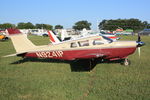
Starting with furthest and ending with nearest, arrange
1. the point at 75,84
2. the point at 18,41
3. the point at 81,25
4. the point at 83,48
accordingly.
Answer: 1. the point at 81,25
2. the point at 18,41
3. the point at 83,48
4. the point at 75,84

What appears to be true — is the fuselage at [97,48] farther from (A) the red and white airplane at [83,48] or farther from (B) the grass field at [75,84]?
(B) the grass field at [75,84]

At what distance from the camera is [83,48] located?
8797 millimetres

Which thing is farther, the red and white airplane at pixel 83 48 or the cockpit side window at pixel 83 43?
the cockpit side window at pixel 83 43

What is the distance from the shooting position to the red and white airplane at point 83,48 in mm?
8633

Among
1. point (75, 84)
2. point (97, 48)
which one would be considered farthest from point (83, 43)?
point (75, 84)

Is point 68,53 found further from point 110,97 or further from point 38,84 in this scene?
point 110,97

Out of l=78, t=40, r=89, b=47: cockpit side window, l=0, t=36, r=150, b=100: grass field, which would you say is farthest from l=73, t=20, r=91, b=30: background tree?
l=0, t=36, r=150, b=100: grass field

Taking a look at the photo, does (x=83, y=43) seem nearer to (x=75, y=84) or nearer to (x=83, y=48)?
(x=83, y=48)

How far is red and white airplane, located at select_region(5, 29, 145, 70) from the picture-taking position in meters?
8.63

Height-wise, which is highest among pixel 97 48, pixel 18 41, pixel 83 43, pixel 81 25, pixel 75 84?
pixel 81 25

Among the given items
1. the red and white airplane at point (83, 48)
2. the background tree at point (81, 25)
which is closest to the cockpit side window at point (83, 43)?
the red and white airplane at point (83, 48)

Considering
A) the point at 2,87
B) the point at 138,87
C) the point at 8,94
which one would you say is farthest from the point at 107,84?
the point at 2,87

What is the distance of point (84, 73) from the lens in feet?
25.3

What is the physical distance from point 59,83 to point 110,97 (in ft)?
7.10
